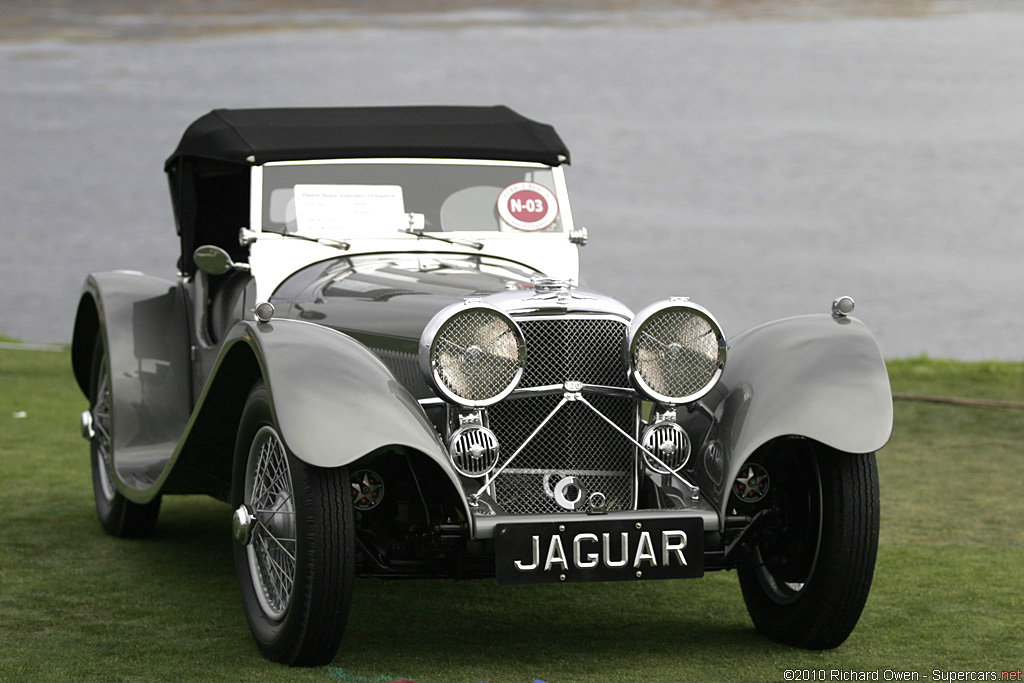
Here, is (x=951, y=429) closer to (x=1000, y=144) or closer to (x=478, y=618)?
(x=478, y=618)

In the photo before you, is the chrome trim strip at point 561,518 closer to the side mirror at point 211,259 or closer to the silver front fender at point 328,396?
the silver front fender at point 328,396

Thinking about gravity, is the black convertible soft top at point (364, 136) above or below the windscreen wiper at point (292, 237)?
above

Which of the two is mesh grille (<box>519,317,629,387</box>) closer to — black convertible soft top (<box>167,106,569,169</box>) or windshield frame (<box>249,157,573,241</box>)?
windshield frame (<box>249,157,573,241</box>)

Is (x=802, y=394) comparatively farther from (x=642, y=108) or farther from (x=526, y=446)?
(x=642, y=108)

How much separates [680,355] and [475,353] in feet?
1.94

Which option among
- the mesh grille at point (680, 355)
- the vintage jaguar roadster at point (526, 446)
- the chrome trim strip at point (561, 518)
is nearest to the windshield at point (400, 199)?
the vintage jaguar roadster at point (526, 446)

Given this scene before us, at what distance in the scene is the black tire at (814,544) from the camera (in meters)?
3.65

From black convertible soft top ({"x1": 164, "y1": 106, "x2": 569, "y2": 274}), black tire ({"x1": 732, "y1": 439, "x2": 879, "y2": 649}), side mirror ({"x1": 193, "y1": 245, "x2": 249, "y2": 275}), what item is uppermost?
black convertible soft top ({"x1": 164, "y1": 106, "x2": 569, "y2": 274})

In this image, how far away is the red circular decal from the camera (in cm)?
507

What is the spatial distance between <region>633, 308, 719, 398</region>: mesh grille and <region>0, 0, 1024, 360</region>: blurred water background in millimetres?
18059

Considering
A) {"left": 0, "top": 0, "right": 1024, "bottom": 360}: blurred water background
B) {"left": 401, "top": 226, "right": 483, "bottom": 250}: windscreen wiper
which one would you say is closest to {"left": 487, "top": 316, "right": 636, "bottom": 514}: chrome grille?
{"left": 401, "top": 226, "right": 483, "bottom": 250}: windscreen wiper

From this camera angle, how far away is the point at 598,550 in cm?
342

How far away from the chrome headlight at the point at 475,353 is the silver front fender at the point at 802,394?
2.12 feet

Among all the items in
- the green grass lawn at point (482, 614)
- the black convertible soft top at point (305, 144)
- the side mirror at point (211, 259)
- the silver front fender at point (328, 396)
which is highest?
the black convertible soft top at point (305, 144)
